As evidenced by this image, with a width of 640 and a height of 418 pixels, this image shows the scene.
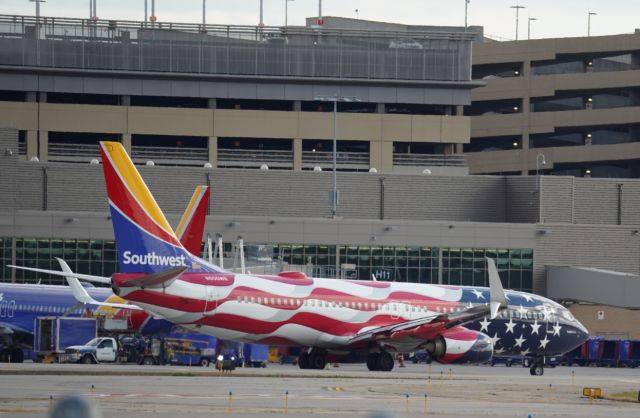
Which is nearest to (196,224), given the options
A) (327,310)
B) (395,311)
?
(395,311)

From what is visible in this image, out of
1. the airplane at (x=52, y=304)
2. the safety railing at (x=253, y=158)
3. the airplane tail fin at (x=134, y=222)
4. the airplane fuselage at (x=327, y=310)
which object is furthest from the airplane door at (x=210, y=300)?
the safety railing at (x=253, y=158)

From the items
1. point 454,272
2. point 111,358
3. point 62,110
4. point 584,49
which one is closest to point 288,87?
point 62,110

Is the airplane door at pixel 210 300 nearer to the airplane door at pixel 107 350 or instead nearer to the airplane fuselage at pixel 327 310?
the airplane fuselage at pixel 327 310

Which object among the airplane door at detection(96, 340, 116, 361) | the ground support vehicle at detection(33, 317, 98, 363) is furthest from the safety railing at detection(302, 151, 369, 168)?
the ground support vehicle at detection(33, 317, 98, 363)

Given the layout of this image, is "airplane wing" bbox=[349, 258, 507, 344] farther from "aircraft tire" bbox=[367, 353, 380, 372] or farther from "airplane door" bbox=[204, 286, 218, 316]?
"airplane door" bbox=[204, 286, 218, 316]

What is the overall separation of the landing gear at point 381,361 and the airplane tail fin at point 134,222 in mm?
10478

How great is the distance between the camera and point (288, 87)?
4685 inches

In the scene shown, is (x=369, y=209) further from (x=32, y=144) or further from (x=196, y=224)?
(x=196, y=224)

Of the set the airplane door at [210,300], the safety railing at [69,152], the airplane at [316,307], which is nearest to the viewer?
the airplane at [316,307]

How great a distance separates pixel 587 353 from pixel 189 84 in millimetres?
44407

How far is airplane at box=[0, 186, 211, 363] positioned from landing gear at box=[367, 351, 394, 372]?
44.1 ft

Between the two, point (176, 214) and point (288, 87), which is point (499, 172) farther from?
point (176, 214)

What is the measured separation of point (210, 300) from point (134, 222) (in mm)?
4809

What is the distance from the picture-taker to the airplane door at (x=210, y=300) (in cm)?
5597
